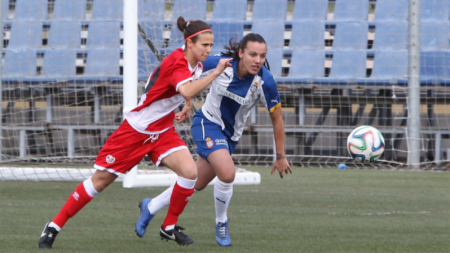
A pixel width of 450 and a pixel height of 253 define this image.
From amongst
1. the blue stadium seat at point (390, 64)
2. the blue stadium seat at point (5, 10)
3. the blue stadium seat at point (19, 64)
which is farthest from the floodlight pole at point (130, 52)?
the blue stadium seat at point (390, 64)

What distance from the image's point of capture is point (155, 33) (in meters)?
8.17

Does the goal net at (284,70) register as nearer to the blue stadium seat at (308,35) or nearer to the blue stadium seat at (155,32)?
the blue stadium seat at (308,35)

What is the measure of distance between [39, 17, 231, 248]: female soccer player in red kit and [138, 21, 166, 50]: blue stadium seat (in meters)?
4.35

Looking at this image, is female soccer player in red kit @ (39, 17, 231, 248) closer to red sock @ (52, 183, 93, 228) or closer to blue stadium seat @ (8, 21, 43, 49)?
red sock @ (52, 183, 93, 228)

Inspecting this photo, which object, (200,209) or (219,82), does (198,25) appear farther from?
(200,209)

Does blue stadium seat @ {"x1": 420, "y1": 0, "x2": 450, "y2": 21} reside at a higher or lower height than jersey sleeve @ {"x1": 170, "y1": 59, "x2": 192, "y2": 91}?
higher

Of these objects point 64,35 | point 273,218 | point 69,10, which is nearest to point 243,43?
point 273,218

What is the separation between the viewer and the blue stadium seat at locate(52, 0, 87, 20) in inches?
428

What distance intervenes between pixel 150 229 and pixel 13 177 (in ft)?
11.9

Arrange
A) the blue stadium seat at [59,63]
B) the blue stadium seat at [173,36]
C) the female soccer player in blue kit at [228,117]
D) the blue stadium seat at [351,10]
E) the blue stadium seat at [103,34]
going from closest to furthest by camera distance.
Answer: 1. the female soccer player in blue kit at [228,117]
2. the blue stadium seat at [173,36]
3. the blue stadium seat at [103,34]
4. the blue stadium seat at [59,63]
5. the blue stadium seat at [351,10]

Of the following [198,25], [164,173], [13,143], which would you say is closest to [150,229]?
[198,25]

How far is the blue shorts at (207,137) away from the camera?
398 cm

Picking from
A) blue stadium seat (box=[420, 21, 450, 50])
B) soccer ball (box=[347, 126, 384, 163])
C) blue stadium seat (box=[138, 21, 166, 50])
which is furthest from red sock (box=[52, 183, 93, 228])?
blue stadium seat (box=[420, 21, 450, 50])

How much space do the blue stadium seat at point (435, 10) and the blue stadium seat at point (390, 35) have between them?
810 mm
